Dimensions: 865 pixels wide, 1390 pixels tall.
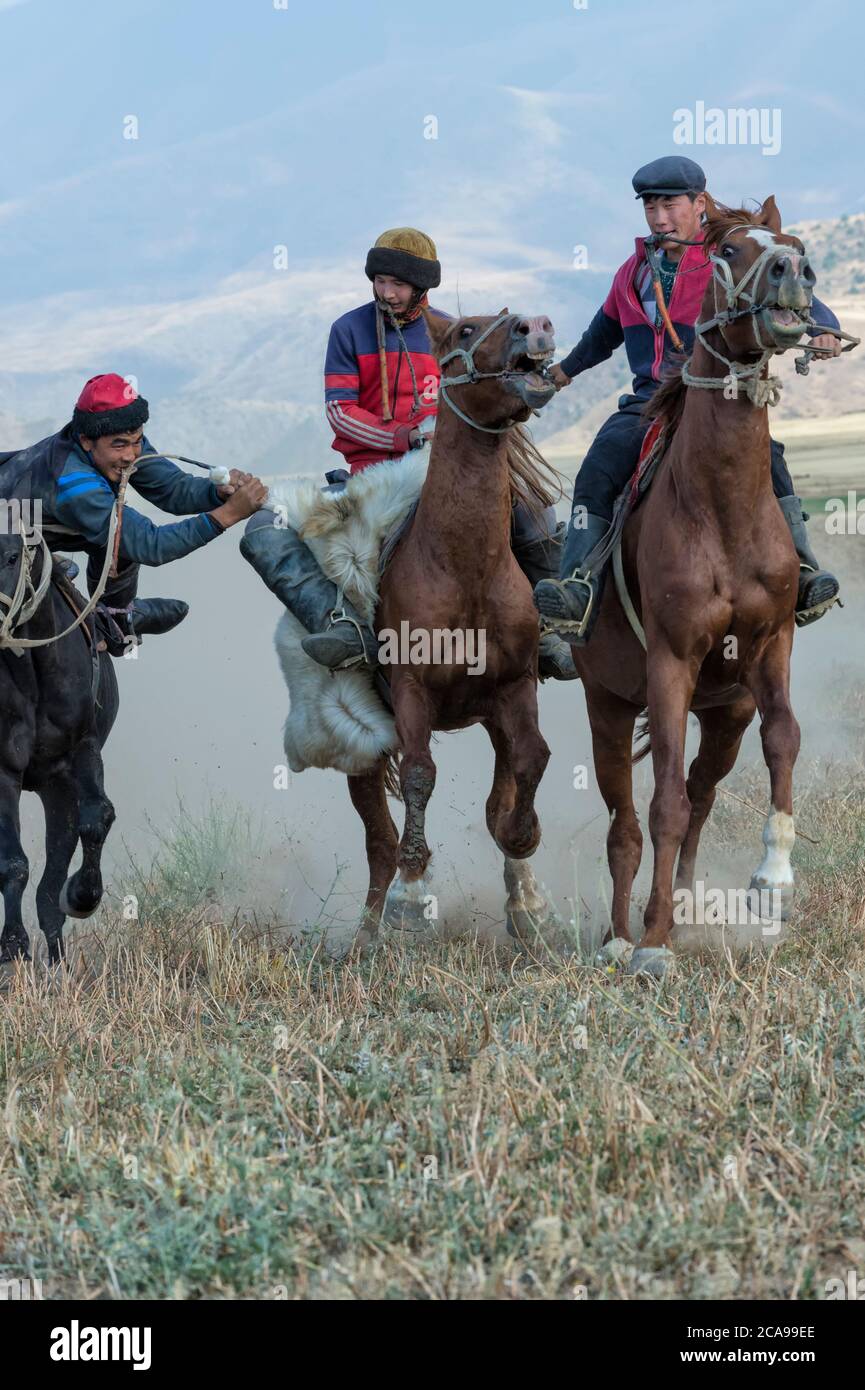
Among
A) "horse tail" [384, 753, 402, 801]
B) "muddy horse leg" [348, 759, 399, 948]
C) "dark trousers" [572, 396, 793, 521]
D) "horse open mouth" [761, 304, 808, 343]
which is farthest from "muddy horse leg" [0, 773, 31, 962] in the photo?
"horse open mouth" [761, 304, 808, 343]

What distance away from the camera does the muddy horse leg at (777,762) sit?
22.3ft

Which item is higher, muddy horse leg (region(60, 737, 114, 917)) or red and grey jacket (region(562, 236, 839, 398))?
red and grey jacket (region(562, 236, 839, 398))

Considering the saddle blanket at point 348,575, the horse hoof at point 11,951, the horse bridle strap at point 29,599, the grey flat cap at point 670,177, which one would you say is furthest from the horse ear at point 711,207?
the horse hoof at point 11,951

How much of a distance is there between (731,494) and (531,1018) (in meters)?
2.17

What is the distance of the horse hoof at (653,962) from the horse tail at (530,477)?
7.82 feet

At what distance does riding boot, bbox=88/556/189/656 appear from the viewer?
8.48 meters

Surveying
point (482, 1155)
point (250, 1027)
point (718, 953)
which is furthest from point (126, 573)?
point (482, 1155)

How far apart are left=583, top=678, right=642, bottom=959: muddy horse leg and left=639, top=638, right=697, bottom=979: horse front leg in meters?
1.20

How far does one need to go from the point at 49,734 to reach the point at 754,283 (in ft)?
12.1

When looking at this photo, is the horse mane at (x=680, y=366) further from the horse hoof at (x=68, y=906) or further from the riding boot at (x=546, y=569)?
the horse hoof at (x=68, y=906)

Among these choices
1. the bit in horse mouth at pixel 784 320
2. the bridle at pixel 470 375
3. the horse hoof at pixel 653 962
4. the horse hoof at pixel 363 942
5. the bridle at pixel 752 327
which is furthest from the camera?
the horse hoof at pixel 363 942

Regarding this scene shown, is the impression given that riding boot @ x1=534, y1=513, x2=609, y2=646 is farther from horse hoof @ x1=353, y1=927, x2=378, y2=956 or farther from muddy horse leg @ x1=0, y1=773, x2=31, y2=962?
muddy horse leg @ x1=0, y1=773, x2=31, y2=962

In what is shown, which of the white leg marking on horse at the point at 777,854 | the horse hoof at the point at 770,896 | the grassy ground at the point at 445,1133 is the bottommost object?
the grassy ground at the point at 445,1133

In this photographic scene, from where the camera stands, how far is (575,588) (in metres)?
7.55
